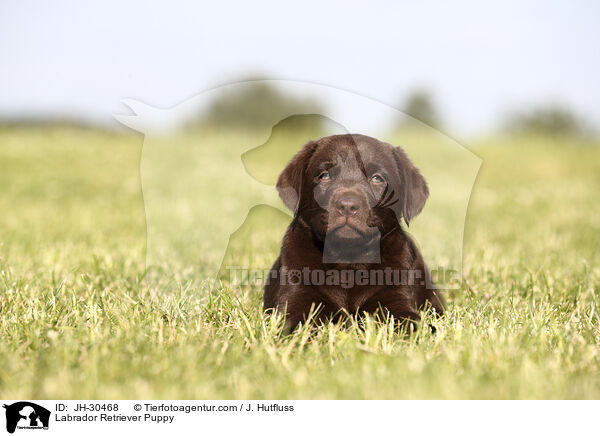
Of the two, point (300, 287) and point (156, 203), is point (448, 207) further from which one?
point (300, 287)

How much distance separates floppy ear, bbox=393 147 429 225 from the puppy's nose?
0.40 metres

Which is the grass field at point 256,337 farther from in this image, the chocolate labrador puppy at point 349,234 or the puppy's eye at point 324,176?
the puppy's eye at point 324,176

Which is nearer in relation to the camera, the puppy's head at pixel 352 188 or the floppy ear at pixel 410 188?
the puppy's head at pixel 352 188

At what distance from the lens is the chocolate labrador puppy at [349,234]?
3023 mm

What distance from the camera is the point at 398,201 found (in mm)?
3199

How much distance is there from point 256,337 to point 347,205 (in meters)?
0.86

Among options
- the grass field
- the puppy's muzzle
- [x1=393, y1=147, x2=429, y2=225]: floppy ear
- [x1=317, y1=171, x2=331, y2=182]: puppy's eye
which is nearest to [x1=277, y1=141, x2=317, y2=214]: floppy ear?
[x1=317, y1=171, x2=331, y2=182]: puppy's eye
